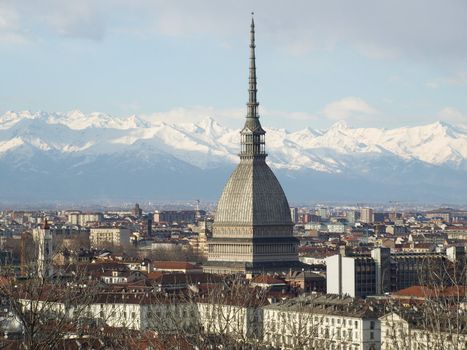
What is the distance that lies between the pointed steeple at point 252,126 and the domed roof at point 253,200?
2.43 feet

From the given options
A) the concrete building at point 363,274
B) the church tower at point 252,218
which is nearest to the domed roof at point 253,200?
the church tower at point 252,218

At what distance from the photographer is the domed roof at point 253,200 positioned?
13875 centimetres

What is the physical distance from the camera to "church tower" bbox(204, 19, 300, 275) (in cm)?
13600

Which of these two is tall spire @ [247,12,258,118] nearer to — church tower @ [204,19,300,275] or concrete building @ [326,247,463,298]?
church tower @ [204,19,300,275]

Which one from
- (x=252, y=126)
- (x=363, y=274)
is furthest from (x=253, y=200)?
(x=363, y=274)

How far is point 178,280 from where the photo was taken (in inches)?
4274

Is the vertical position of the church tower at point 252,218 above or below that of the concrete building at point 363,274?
above

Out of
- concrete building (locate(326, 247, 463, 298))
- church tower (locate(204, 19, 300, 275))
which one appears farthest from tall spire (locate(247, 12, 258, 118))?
concrete building (locate(326, 247, 463, 298))

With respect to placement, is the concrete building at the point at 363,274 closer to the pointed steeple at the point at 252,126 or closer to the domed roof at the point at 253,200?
the domed roof at the point at 253,200

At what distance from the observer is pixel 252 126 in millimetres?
142250

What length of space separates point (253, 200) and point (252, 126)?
6.76 m

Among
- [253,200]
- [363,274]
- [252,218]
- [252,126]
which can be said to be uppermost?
[252,126]

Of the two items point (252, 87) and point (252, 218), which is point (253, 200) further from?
point (252, 87)

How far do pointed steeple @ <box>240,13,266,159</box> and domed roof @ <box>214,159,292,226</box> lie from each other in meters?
0.74
